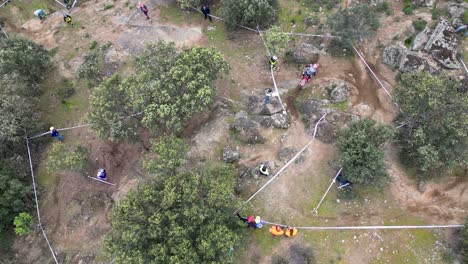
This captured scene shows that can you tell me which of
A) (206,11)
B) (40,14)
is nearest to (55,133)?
(40,14)

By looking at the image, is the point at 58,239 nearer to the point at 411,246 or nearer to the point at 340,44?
the point at 411,246

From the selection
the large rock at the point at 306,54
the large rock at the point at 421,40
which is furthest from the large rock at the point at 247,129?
the large rock at the point at 421,40

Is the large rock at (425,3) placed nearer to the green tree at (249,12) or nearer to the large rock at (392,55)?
the large rock at (392,55)

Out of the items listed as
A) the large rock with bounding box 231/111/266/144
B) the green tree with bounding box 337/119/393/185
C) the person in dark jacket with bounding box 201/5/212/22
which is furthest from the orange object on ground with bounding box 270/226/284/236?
the person in dark jacket with bounding box 201/5/212/22

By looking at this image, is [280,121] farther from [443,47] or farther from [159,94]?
[443,47]

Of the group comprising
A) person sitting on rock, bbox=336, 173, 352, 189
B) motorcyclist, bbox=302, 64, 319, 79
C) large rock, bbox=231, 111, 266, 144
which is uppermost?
motorcyclist, bbox=302, 64, 319, 79

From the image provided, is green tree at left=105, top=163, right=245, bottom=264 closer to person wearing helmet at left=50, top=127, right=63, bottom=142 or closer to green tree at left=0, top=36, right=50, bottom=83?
person wearing helmet at left=50, top=127, right=63, bottom=142
